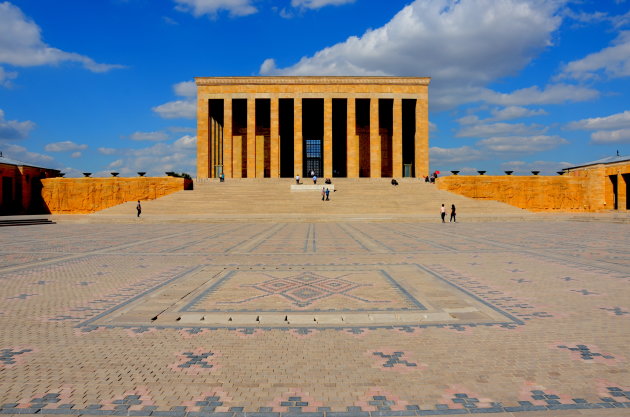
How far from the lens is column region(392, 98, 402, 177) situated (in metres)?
45.4

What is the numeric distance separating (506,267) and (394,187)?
28351 mm

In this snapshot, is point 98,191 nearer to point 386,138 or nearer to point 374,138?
point 374,138

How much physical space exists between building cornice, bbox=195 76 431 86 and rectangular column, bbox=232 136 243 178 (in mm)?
8098

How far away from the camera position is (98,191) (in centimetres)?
3756

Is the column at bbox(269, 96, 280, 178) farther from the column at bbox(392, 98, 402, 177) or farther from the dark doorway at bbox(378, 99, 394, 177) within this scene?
the dark doorway at bbox(378, 99, 394, 177)

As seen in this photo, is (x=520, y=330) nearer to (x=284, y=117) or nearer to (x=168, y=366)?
(x=168, y=366)

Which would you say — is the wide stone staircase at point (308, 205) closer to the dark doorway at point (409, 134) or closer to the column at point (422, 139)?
the column at point (422, 139)

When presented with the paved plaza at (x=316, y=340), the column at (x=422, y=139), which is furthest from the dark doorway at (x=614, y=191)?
the paved plaza at (x=316, y=340)

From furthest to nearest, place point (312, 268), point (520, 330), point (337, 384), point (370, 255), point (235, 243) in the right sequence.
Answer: point (235, 243) → point (370, 255) → point (312, 268) → point (520, 330) → point (337, 384)

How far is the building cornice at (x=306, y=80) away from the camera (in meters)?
44.9

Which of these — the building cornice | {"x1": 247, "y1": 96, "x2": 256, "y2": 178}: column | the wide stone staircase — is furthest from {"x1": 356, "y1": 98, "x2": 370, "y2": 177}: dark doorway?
the wide stone staircase

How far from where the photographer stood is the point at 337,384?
3.19 metres

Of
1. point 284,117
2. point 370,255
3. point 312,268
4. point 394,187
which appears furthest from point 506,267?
point 284,117

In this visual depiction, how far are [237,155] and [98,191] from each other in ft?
58.2
